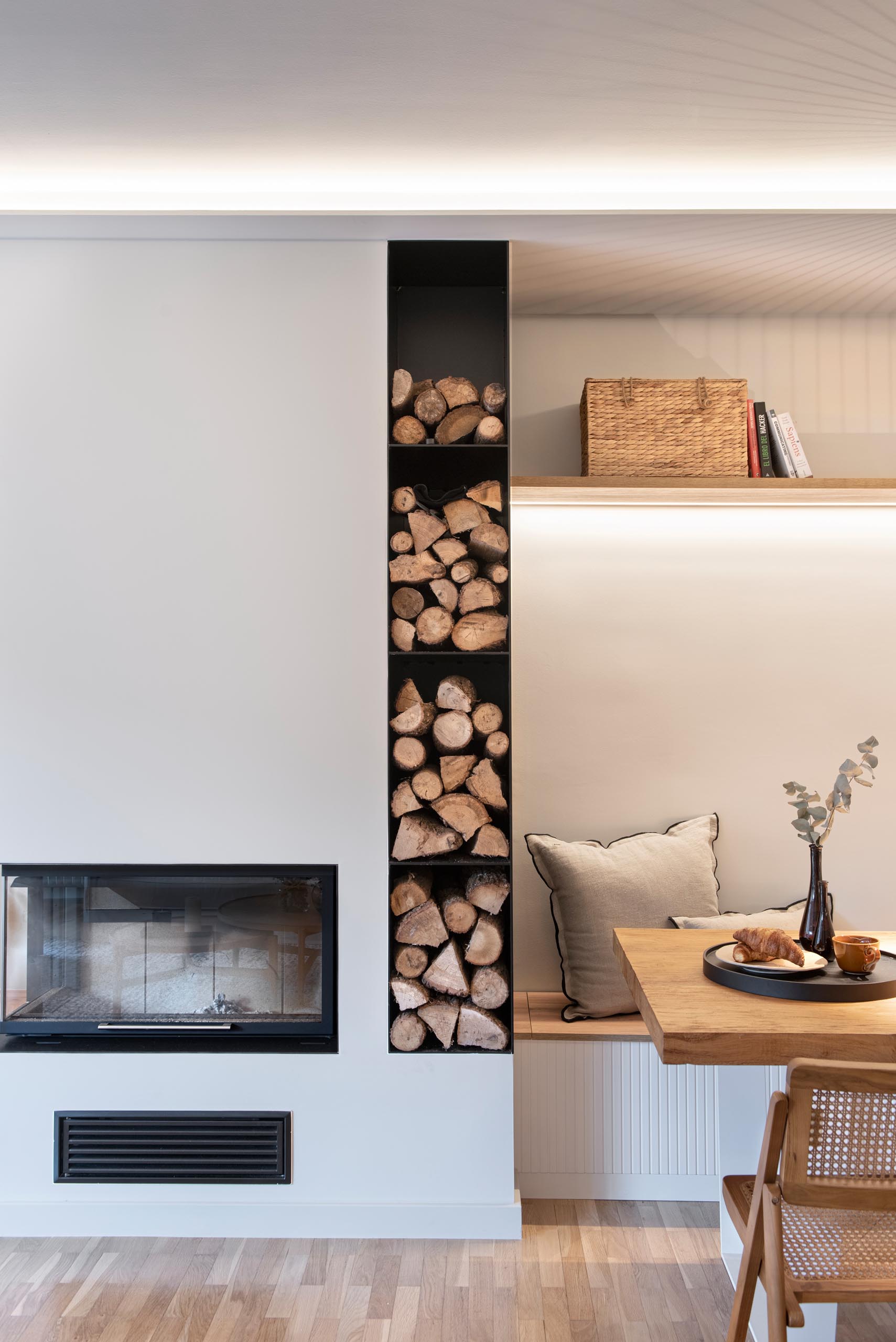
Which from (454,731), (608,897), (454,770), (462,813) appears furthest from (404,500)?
(608,897)

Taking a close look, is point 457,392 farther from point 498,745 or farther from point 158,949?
point 158,949

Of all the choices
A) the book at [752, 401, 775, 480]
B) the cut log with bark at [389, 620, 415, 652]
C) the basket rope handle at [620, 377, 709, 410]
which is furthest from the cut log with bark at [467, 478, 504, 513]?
the book at [752, 401, 775, 480]

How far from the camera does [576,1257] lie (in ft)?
7.83

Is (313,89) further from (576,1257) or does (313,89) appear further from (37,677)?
(576,1257)

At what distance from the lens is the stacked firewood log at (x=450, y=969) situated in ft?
8.19

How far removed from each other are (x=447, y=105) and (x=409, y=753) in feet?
5.06

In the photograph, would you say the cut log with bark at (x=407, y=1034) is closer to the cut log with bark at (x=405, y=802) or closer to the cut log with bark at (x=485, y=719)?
the cut log with bark at (x=405, y=802)

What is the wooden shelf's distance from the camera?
2791 millimetres

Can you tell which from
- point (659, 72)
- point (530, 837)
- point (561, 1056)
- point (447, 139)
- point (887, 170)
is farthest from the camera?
point (530, 837)

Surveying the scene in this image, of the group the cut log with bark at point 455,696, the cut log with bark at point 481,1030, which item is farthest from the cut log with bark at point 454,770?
the cut log with bark at point 481,1030

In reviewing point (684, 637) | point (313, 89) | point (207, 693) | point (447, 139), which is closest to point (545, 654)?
point (684, 637)

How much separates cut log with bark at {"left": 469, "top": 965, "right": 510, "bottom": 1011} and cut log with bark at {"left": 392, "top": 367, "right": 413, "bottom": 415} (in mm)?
1513

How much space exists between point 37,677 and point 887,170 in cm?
261

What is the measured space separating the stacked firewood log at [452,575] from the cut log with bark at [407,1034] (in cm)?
98
